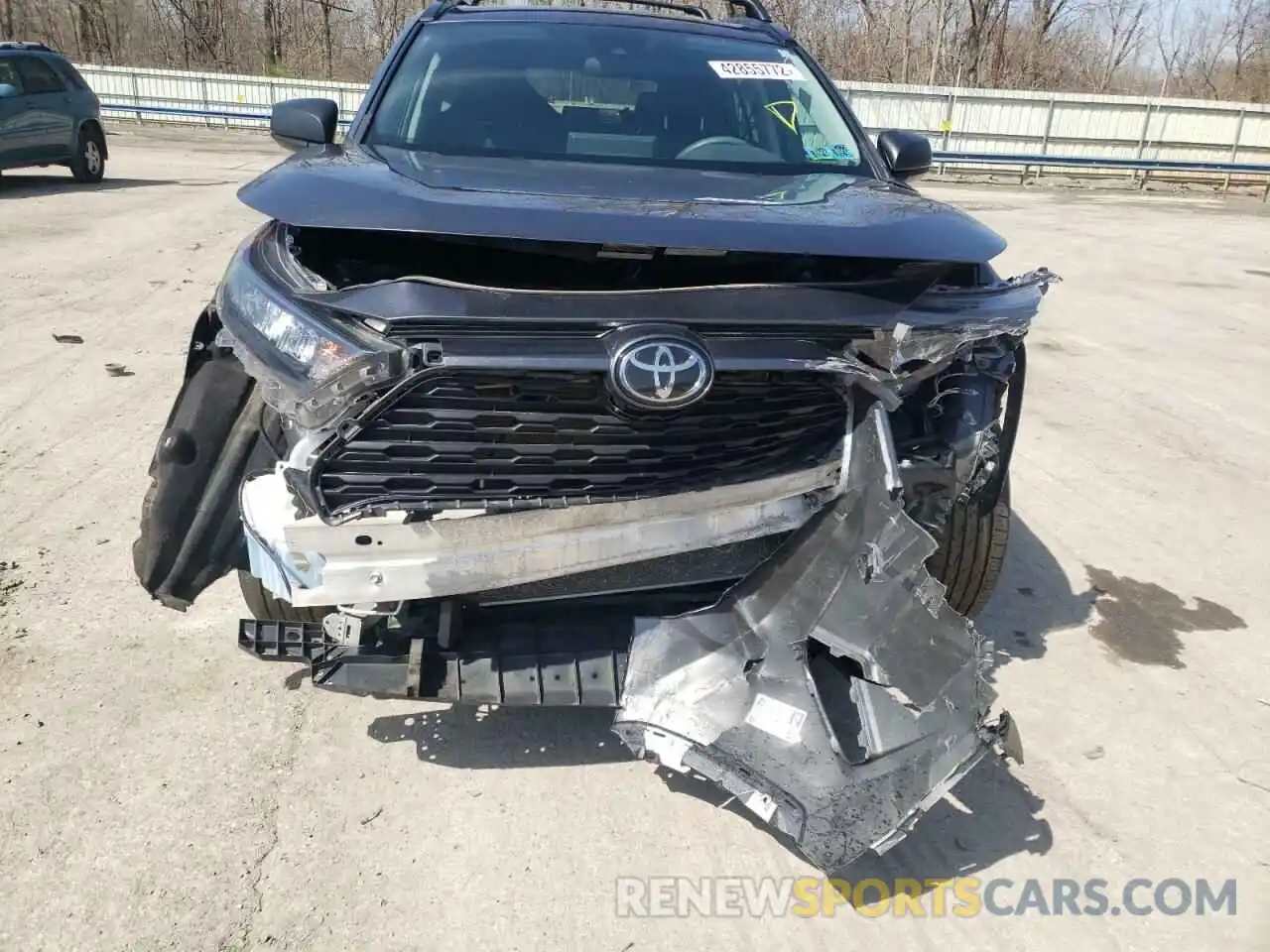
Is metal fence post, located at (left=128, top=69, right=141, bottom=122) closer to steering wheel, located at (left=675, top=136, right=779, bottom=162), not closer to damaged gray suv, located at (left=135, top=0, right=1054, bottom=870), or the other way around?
steering wheel, located at (left=675, top=136, right=779, bottom=162)

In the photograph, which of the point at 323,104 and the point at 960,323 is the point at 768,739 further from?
the point at 323,104

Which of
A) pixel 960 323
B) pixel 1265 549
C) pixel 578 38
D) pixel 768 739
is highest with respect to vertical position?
pixel 578 38

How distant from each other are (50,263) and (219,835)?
7.47 metres

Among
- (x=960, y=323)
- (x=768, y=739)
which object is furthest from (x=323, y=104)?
(x=768, y=739)

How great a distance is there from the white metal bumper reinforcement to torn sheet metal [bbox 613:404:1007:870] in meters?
0.14

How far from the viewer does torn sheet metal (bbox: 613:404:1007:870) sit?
2.12 m

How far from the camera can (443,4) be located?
3869mm

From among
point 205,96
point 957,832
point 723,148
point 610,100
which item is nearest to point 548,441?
point 957,832

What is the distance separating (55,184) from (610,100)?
1307cm

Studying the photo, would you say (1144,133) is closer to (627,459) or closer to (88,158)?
(88,158)

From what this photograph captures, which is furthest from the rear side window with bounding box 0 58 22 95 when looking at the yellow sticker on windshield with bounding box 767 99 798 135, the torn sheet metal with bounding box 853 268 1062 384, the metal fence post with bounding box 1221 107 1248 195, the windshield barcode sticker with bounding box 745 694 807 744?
the metal fence post with bounding box 1221 107 1248 195

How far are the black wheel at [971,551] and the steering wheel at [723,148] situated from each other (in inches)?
52.2

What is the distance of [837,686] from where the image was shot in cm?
227

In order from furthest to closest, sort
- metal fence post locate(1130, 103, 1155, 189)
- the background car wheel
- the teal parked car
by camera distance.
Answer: metal fence post locate(1130, 103, 1155, 189) → the background car wheel → the teal parked car
